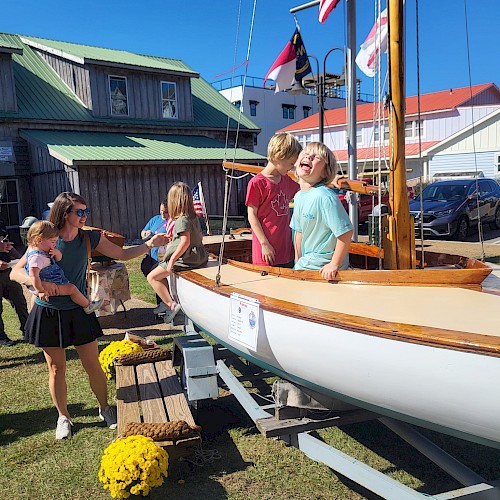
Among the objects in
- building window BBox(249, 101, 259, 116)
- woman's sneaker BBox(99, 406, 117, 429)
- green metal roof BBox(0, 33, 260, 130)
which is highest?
building window BBox(249, 101, 259, 116)

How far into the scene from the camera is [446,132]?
99.8 feet

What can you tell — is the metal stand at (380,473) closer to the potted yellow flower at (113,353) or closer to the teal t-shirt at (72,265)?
the teal t-shirt at (72,265)

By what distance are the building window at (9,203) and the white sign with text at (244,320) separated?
541 inches

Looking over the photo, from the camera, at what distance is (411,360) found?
207cm

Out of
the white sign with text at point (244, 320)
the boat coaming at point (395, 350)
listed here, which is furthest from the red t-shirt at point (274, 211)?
the white sign with text at point (244, 320)

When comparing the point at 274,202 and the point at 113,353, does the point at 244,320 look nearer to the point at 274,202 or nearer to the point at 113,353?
the point at 274,202

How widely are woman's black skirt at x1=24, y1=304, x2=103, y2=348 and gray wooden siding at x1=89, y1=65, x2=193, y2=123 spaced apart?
1406 centimetres

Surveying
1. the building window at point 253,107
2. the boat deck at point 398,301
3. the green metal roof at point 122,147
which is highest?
the building window at point 253,107

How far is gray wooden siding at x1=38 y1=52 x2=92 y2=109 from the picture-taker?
16125 millimetres

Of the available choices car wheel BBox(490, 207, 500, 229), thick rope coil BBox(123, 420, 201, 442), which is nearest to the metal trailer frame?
A: thick rope coil BBox(123, 420, 201, 442)

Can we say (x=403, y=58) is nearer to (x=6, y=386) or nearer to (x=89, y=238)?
(x=89, y=238)

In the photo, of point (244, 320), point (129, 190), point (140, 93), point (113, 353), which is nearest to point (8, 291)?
point (113, 353)

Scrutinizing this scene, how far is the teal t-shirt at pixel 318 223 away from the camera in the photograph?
2924mm

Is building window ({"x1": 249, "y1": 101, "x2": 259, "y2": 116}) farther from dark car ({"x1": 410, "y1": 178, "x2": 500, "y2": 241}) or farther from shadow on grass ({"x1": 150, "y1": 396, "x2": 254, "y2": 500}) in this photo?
shadow on grass ({"x1": 150, "y1": 396, "x2": 254, "y2": 500})
